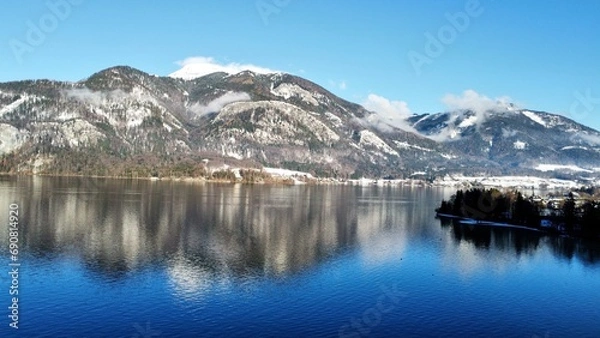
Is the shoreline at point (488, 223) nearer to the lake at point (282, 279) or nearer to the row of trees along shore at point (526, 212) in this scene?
the row of trees along shore at point (526, 212)

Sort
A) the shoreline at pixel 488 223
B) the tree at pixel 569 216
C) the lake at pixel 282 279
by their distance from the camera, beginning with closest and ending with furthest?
the lake at pixel 282 279
the tree at pixel 569 216
the shoreline at pixel 488 223

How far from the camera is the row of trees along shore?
79312 millimetres

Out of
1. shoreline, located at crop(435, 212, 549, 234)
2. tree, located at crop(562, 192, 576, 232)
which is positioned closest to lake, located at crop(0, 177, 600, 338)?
tree, located at crop(562, 192, 576, 232)

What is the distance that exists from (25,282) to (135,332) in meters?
14.1

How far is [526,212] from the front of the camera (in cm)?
9131

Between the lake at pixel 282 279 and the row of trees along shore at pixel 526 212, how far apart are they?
5.99 metres

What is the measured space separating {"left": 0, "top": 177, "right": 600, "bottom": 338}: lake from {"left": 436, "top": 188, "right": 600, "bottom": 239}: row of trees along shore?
5990 millimetres

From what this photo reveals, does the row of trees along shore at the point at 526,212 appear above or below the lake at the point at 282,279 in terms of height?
above

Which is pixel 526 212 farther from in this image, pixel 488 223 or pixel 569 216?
pixel 569 216

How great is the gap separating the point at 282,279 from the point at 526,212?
63.6 metres

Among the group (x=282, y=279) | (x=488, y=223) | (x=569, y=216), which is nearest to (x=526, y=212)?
(x=488, y=223)

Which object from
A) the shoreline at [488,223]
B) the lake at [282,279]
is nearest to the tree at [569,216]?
the shoreline at [488,223]

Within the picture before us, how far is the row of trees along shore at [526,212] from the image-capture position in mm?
79312

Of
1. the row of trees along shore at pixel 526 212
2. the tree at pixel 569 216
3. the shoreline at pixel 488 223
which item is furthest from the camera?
the shoreline at pixel 488 223
